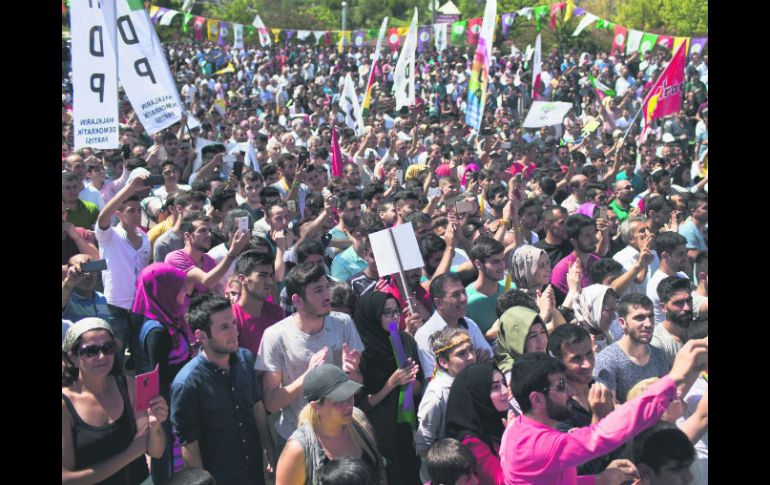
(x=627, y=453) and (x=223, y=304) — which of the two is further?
(x=223, y=304)

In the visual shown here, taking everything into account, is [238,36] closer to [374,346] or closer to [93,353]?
[374,346]

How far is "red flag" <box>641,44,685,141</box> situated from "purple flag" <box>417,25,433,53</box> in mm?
28476

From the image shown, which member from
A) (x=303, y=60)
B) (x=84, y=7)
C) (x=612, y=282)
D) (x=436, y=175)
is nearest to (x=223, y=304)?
(x=612, y=282)

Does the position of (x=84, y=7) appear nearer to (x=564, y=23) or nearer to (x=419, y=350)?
(x=419, y=350)

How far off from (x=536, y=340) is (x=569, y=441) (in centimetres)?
139

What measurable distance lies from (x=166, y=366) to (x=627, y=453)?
8.91 feet

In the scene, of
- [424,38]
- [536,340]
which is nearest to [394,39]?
[424,38]

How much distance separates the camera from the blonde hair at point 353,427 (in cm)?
398

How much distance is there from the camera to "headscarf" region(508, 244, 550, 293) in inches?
250

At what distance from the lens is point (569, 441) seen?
11.5 feet

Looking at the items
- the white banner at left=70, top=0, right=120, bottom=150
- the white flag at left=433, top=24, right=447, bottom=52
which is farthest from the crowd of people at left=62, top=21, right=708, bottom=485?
the white flag at left=433, top=24, right=447, bottom=52

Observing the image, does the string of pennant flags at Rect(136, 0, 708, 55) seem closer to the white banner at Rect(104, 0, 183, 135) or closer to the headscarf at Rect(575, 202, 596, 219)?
the headscarf at Rect(575, 202, 596, 219)

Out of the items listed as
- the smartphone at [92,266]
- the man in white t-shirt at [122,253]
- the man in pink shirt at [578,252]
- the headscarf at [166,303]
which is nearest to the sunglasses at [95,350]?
the smartphone at [92,266]

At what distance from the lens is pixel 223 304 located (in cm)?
447
